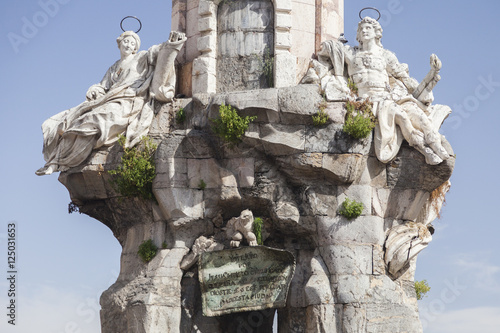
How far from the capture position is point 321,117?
25641 mm

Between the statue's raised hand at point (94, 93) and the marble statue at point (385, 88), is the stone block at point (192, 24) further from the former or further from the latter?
the marble statue at point (385, 88)

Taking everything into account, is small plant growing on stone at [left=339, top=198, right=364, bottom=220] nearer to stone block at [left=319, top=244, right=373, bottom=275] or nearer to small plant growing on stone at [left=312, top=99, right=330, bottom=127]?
stone block at [left=319, top=244, right=373, bottom=275]

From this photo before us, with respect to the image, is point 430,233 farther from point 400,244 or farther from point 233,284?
point 233,284

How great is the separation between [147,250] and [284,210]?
3.47 m

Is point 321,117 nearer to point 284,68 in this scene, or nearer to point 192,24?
point 284,68

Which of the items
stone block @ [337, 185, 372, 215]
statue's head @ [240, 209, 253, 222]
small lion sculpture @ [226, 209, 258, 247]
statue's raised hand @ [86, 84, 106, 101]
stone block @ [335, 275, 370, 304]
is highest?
statue's raised hand @ [86, 84, 106, 101]

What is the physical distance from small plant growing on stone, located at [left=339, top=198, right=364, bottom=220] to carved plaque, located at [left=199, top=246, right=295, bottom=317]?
5.41ft

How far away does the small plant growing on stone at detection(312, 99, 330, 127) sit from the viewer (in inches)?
1008

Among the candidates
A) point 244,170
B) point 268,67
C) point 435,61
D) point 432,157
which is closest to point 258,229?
point 244,170

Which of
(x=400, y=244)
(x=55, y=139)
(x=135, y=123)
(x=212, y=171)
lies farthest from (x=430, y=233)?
(x=55, y=139)

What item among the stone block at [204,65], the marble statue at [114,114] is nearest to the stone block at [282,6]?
the stone block at [204,65]

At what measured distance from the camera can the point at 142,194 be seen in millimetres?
26969

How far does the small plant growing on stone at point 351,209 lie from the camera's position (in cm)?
2583

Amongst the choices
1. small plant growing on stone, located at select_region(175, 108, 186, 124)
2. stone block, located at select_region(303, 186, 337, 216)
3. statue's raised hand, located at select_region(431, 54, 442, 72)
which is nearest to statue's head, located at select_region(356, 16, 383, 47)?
statue's raised hand, located at select_region(431, 54, 442, 72)
